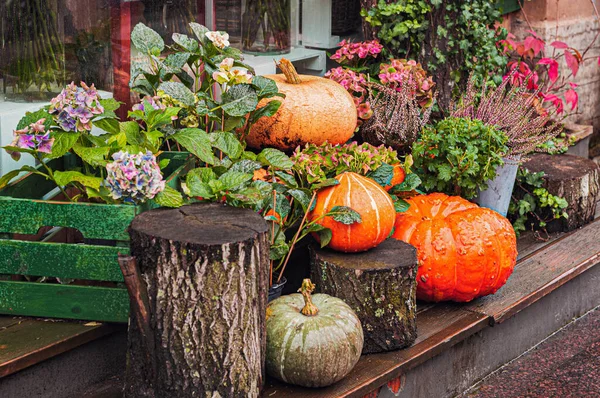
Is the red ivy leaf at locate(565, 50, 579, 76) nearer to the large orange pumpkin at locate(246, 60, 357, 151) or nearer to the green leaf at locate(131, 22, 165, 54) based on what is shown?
the large orange pumpkin at locate(246, 60, 357, 151)

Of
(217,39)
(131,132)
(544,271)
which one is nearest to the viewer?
(131,132)

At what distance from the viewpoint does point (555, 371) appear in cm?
425

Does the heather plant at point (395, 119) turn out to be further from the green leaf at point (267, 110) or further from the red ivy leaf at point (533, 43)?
the red ivy leaf at point (533, 43)

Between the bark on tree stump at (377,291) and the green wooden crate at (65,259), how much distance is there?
0.83m

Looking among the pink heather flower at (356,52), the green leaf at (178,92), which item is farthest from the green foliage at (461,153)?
the green leaf at (178,92)

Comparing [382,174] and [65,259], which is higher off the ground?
[382,174]

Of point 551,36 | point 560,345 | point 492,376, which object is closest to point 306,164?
point 492,376

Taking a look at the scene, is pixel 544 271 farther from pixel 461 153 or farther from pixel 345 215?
pixel 345 215

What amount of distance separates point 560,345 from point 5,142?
2914mm

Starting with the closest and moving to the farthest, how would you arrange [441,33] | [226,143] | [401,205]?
[226,143], [401,205], [441,33]

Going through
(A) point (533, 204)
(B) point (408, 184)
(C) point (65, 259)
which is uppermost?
(B) point (408, 184)

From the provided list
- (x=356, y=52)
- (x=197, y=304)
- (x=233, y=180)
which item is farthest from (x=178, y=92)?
(x=356, y=52)

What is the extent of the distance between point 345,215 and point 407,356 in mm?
634

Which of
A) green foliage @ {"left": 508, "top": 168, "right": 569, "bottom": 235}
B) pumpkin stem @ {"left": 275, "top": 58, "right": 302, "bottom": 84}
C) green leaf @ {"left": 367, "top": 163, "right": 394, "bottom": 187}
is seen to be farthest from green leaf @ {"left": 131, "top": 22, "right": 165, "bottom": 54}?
green foliage @ {"left": 508, "top": 168, "right": 569, "bottom": 235}
